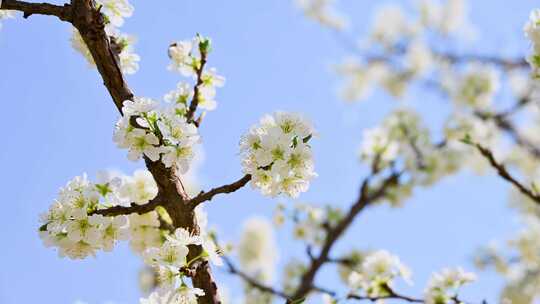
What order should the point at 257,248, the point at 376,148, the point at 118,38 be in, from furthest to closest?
the point at 257,248 → the point at 376,148 → the point at 118,38

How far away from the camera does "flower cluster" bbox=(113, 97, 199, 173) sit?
2.05 metres

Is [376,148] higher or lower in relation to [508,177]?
higher

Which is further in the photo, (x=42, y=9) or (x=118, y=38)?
(x=118, y=38)

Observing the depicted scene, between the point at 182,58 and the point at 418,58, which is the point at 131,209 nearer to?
the point at 182,58

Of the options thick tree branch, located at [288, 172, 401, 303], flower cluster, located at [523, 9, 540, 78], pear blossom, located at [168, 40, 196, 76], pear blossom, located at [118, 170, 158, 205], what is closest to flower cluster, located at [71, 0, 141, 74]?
pear blossom, located at [168, 40, 196, 76]

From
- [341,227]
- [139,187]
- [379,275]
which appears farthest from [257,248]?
[139,187]

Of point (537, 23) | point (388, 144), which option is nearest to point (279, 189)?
point (537, 23)

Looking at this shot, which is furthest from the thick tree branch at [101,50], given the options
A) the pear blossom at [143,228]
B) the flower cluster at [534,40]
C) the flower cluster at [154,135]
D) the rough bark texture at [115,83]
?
the flower cluster at [534,40]

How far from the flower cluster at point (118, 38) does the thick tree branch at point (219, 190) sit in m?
0.65

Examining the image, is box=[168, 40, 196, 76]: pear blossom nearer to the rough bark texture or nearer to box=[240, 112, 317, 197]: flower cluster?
the rough bark texture

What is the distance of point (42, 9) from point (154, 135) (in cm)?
67

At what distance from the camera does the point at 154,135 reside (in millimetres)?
2045

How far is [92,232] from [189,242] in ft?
1.17

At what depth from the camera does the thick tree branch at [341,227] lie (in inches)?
191
